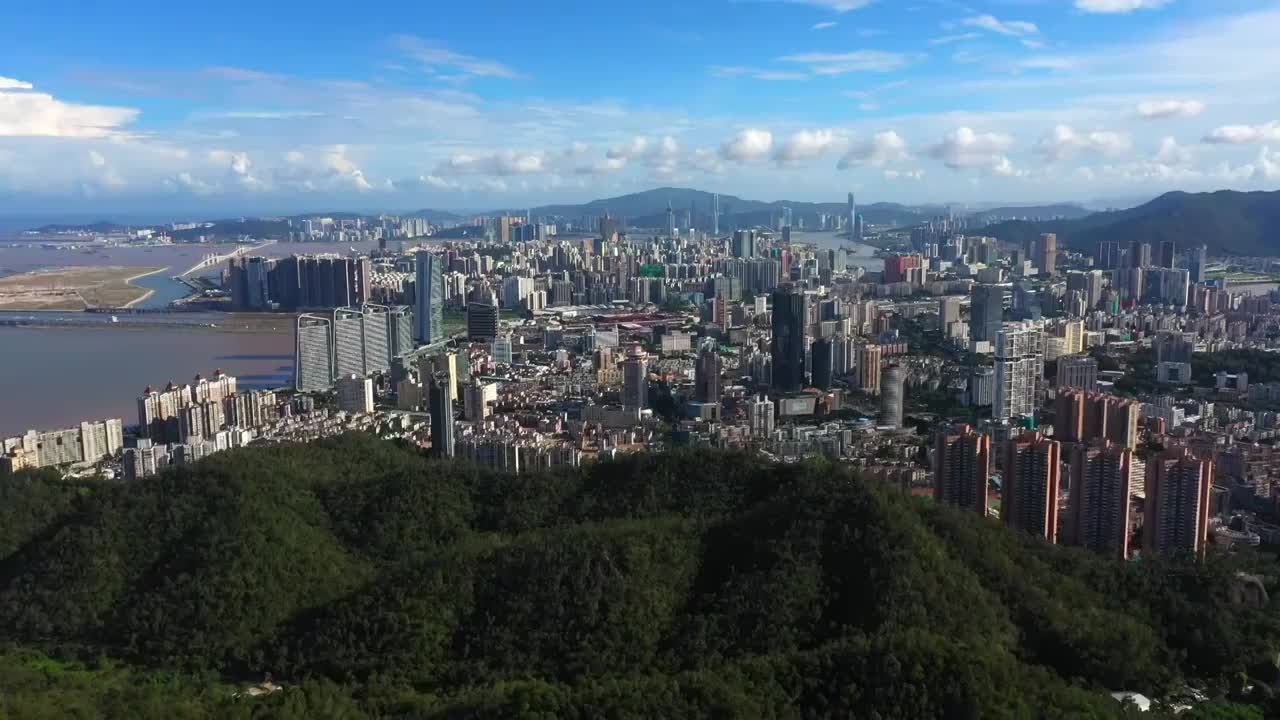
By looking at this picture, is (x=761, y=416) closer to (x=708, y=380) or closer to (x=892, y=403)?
(x=708, y=380)

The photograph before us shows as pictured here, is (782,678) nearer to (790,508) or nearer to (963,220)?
(790,508)

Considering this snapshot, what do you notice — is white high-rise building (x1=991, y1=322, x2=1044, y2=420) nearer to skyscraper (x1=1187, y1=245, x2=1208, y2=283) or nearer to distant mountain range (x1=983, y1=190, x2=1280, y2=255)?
skyscraper (x1=1187, y1=245, x2=1208, y2=283)

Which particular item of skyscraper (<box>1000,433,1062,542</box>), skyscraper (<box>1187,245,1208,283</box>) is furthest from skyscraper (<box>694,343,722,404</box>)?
skyscraper (<box>1187,245,1208,283</box>)

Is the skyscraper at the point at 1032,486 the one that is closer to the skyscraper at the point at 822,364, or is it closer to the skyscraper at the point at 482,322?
the skyscraper at the point at 822,364

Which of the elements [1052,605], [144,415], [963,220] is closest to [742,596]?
[1052,605]

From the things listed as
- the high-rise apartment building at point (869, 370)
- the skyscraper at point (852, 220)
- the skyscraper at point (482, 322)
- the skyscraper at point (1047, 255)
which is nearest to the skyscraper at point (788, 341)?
the high-rise apartment building at point (869, 370)
